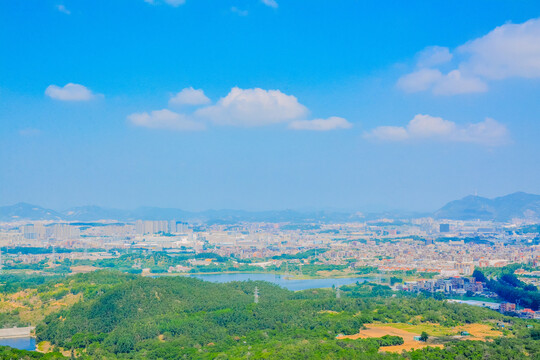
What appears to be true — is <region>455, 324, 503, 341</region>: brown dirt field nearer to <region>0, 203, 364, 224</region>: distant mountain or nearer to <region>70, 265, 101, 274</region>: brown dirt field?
<region>70, 265, 101, 274</region>: brown dirt field

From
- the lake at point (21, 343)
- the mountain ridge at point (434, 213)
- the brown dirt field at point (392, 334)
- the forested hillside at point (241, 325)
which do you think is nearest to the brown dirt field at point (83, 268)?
the forested hillside at point (241, 325)

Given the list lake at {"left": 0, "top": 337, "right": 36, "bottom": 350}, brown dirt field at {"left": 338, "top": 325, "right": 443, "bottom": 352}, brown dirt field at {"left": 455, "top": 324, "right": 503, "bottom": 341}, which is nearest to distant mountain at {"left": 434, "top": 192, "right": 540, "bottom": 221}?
brown dirt field at {"left": 455, "top": 324, "right": 503, "bottom": 341}

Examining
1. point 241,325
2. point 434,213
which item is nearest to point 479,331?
point 241,325

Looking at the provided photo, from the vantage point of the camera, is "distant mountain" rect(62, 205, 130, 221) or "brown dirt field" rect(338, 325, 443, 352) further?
"distant mountain" rect(62, 205, 130, 221)

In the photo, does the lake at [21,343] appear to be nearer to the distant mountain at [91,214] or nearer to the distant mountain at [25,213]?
the distant mountain at [25,213]

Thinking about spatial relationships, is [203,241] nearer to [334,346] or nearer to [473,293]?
[473,293]

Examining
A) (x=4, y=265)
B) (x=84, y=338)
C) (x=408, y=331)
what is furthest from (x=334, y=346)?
Result: (x=4, y=265)
